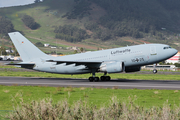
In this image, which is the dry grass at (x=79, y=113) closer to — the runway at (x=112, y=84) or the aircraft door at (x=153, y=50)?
the runway at (x=112, y=84)

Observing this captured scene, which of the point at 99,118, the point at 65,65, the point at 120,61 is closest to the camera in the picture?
the point at 99,118


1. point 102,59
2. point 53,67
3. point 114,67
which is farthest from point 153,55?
point 53,67

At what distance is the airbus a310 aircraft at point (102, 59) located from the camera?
3838cm

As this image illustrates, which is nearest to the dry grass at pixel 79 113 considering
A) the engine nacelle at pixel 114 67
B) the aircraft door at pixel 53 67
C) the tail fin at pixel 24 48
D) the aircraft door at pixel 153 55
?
the engine nacelle at pixel 114 67

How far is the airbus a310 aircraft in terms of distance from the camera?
3838 centimetres

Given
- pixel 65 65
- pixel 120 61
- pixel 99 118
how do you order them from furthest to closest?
pixel 65 65, pixel 120 61, pixel 99 118

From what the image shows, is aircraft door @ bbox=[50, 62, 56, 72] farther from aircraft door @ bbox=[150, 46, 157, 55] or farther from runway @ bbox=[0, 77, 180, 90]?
aircraft door @ bbox=[150, 46, 157, 55]

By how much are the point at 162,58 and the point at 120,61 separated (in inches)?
236

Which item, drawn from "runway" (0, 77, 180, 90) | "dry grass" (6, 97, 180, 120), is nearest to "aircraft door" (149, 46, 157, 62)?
"runway" (0, 77, 180, 90)

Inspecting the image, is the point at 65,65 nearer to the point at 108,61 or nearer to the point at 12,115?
the point at 108,61

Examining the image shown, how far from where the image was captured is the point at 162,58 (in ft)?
127

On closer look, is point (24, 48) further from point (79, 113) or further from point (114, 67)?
point (79, 113)

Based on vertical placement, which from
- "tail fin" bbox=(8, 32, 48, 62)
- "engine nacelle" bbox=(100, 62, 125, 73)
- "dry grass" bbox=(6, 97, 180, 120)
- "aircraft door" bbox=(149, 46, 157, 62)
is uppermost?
"tail fin" bbox=(8, 32, 48, 62)

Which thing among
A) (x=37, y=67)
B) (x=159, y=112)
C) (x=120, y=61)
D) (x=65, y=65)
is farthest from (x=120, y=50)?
(x=159, y=112)
